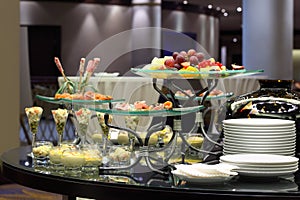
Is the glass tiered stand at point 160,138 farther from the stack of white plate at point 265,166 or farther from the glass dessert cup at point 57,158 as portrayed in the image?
the stack of white plate at point 265,166

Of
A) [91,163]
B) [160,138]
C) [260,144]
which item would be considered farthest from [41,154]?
[260,144]

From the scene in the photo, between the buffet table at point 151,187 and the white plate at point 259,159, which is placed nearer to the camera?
the buffet table at point 151,187

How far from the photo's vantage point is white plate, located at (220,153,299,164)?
70.9 inches

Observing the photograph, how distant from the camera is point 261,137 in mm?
1988

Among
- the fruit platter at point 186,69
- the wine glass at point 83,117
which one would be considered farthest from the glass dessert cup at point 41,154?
the fruit platter at point 186,69

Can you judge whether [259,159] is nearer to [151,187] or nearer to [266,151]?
[266,151]

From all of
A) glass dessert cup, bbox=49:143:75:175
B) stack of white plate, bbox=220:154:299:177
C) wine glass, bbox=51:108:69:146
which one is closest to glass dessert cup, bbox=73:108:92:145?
wine glass, bbox=51:108:69:146

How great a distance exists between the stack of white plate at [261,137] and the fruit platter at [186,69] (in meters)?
0.22

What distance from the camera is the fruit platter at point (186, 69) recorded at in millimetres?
2105

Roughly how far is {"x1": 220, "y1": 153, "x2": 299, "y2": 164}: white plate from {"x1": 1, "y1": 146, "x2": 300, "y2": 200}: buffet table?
57mm

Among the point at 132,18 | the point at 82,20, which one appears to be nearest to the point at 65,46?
the point at 82,20

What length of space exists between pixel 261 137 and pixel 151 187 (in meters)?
0.52

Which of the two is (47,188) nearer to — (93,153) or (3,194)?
(93,153)

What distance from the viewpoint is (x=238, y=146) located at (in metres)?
2.04
